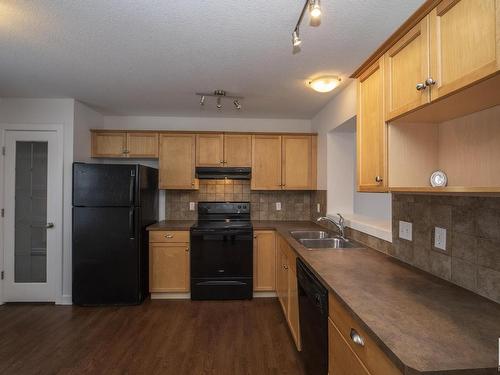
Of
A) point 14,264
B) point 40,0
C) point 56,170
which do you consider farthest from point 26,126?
point 40,0

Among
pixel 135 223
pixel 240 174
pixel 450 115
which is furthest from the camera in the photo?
pixel 240 174

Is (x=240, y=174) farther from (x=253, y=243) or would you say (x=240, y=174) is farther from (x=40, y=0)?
(x=40, y=0)

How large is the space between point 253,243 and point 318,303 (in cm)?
179

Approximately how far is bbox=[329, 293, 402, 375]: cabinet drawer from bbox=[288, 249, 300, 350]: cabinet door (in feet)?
2.77

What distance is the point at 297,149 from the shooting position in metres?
3.60

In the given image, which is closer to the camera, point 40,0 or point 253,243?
point 40,0

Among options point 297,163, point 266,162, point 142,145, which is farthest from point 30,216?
point 297,163

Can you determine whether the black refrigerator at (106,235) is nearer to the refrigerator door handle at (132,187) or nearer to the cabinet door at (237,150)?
the refrigerator door handle at (132,187)

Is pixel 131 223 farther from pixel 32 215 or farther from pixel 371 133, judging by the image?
pixel 371 133

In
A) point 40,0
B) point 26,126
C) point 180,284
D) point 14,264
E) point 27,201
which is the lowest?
point 180,284

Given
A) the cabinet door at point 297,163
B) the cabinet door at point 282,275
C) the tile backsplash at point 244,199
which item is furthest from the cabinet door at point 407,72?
the tile backsplash at point 244,199

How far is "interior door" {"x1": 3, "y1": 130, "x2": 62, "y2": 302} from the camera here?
3.08 m

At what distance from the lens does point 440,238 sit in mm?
1426

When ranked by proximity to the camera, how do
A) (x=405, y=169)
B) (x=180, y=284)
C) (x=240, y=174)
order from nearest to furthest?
(x=405, y=169) → (x=180, y=284) → (x=240, y=174)
